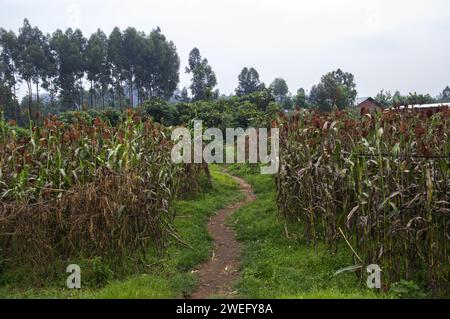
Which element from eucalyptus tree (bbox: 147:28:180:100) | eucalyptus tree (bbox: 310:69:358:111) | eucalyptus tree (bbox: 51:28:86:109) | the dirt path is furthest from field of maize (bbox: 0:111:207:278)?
eucalyptus tree (bbox: 147:28:180:100)

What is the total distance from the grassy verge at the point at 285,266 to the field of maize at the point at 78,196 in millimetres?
1159

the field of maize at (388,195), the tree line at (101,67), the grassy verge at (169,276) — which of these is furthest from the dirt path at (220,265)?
the tree line at (101,67)

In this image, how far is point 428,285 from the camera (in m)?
3.77

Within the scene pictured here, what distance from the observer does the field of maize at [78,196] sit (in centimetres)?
434

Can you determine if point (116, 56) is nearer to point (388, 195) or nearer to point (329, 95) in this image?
point (329, 95)

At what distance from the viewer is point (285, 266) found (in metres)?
4.76

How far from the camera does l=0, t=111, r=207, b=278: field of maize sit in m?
4.34

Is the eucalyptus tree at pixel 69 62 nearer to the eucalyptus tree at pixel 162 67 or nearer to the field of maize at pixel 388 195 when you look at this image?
the eucalyptus tree at pixel 162 67

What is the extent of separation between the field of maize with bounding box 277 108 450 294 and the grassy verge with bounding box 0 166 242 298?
4.93 feet

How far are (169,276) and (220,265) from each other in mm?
789

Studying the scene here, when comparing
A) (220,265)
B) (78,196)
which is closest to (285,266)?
(220,265)
